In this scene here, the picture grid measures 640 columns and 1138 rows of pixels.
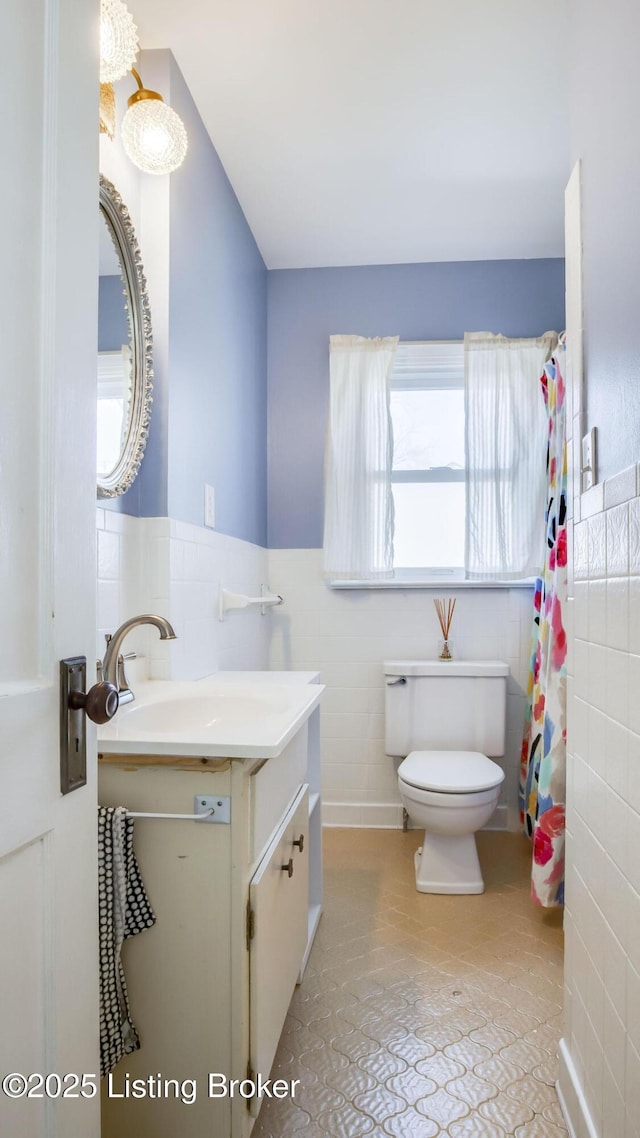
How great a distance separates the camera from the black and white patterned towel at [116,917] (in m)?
1.08

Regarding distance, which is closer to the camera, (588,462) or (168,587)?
(588,462)

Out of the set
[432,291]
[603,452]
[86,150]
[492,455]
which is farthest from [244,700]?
[432,291]

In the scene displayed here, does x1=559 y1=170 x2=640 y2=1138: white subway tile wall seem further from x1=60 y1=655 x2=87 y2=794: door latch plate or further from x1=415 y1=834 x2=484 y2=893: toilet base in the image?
x1=415 y1=834 x2=484 y2=893: toilet base

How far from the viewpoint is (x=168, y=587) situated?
1.84 meters

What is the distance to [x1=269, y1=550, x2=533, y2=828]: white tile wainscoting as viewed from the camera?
2.99 m

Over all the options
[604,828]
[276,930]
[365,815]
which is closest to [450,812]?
[365,815]

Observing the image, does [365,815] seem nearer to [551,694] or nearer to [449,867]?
[449,867]

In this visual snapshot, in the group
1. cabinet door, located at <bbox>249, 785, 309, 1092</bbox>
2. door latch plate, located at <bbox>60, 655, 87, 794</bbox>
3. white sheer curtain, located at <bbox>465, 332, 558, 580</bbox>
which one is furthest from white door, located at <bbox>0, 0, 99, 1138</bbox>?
white sheer curtain, located at <bbox>465, 332, 558, 580</bbox>

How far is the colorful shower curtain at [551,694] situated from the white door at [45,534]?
1.69m

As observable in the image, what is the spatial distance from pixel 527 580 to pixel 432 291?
1.36 m

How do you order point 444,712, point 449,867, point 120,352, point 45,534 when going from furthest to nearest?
point 444,712 → point 449,867 → point 120,352 → point 45,534

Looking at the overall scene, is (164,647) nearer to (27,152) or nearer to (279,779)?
(279,779)

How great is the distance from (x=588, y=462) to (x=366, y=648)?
74.4 inches

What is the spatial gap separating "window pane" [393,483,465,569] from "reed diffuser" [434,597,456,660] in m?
0.17
